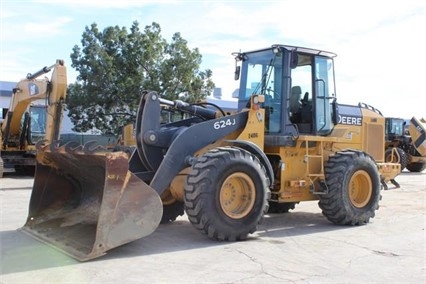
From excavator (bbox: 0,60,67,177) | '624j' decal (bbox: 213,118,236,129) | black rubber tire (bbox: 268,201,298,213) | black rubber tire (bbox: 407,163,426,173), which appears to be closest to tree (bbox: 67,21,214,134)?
excavator (bbox: 0,60,67,177)

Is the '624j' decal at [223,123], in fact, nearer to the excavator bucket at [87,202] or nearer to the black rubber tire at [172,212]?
the black rubber tire at [172,212]

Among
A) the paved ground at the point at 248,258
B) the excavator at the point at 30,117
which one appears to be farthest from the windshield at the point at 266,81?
the excavator at the point at 30,117

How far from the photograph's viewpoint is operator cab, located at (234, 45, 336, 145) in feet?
28.2

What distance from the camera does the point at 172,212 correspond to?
849 cm

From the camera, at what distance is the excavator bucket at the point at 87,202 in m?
6.05

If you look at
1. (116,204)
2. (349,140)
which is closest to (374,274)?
(116,204)

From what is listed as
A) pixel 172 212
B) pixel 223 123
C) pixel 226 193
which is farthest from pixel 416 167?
pixel 226 193

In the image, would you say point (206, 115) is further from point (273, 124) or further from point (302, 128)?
point (302, 128)

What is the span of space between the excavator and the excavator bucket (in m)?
7.49

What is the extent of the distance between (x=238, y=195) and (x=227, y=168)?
584 millimetres

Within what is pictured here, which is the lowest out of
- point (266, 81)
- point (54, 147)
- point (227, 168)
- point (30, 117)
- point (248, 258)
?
point (248, 258)

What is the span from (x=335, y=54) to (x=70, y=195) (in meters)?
5.27

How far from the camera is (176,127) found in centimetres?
825

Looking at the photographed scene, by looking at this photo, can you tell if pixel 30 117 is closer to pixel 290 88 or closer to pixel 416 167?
pixel 290 88
